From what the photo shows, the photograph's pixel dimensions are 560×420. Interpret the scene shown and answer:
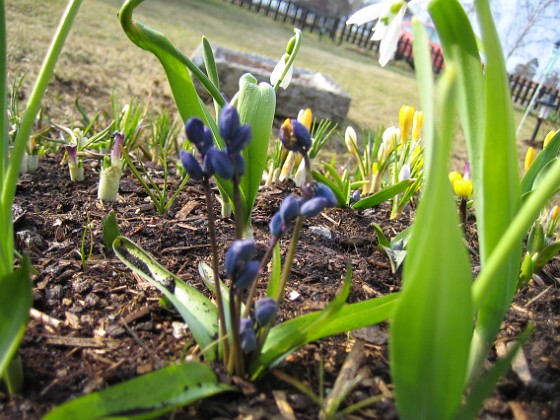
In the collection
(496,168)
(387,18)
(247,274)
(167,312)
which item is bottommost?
(167,312)

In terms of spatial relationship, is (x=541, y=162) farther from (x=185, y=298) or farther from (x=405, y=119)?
(x=185, y=298)

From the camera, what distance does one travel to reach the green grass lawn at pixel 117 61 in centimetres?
374

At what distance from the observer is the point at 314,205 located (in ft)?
2.22

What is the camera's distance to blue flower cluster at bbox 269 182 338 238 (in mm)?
680

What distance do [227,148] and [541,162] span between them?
0.87m

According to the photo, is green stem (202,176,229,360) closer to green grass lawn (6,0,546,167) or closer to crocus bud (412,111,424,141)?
crocus bud (412,111,424,141)

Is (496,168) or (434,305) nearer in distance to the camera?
(434,305)

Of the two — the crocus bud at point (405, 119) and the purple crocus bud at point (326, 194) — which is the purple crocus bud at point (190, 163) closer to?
the purple crocus bud at point (326, 194)

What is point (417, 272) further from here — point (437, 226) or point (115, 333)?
point (115, 333)

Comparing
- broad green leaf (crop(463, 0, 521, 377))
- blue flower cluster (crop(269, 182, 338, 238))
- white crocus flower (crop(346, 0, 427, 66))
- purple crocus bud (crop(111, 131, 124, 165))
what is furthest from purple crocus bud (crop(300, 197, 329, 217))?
purple crocus bud (crop(111, 131, 124, 165))

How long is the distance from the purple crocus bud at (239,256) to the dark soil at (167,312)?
0.65ft

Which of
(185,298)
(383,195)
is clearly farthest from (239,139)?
(383,195)

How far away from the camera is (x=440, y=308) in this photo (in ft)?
1.92

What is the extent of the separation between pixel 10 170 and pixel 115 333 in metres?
0.35
